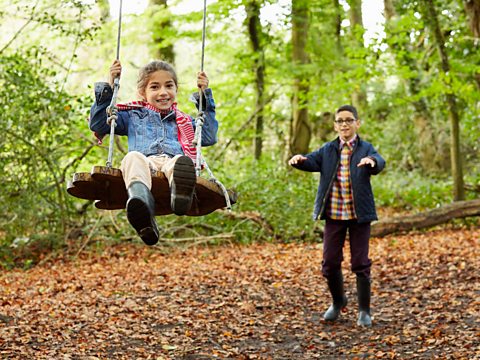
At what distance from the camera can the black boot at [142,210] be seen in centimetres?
375

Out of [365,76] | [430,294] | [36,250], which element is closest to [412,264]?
[430,294]

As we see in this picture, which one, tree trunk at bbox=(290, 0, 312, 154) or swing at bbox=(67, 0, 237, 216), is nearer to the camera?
swing at bbox=(67, 0, 237, 216)

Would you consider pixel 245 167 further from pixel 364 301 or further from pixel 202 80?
pixel 202 80

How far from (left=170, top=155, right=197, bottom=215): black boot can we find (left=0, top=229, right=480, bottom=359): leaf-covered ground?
193 cm

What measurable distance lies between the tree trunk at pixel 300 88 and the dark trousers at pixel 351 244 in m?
8.16

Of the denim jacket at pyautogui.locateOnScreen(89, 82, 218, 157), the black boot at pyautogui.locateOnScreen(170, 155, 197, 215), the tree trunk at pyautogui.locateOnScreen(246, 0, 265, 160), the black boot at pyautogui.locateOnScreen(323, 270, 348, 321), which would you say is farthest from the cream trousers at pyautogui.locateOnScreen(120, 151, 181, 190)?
the tree trunk at pyautogui.locateOnScreen(246, 0, 265, 160)

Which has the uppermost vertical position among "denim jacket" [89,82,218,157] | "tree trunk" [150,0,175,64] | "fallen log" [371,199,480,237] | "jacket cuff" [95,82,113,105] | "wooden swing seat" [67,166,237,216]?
"tree trunk" [150,0,175,64]

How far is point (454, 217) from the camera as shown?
11.2 m

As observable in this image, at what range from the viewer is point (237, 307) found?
6977mm

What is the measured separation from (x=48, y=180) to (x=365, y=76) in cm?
624

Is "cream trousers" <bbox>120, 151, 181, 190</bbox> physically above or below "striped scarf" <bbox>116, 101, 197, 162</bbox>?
below

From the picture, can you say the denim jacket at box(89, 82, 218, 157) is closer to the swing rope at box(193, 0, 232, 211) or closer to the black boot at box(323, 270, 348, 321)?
the swing rope at box(193, 0, 232, 211)

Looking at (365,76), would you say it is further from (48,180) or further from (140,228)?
(140,228)

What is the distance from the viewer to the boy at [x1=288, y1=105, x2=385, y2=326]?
5883mm
